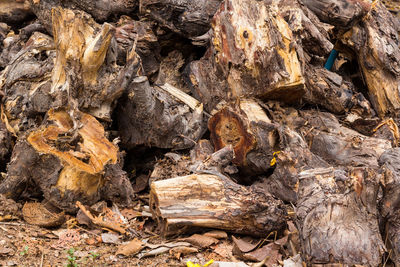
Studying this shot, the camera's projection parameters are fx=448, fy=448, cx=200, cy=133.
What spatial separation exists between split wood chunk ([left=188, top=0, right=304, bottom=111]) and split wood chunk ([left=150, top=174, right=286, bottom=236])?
1348 mm

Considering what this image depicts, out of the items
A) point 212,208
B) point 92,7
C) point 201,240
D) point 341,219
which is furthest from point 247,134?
point 92,7

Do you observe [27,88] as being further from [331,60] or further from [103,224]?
[331,60]

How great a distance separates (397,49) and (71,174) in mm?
4290

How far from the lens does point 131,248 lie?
3.42 metres

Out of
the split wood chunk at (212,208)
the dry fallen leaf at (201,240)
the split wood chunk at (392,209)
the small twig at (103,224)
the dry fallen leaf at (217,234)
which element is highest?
the split wood chunk at (392,209)

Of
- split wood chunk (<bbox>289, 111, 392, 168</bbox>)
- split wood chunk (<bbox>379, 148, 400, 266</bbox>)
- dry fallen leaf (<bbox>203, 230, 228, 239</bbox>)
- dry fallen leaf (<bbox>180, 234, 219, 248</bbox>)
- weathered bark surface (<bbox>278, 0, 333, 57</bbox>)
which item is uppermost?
weathered bark surface (<bbox>278, 0, 333, 57</bbox>)

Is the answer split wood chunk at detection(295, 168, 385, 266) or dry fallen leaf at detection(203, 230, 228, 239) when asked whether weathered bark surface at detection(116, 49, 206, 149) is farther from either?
split wood chunk at detection(295, 168, 385, 266)

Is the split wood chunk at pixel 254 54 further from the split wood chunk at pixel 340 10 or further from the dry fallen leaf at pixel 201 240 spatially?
the dry fallen leaf at pixel 201 240

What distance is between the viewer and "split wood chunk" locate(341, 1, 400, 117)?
217 inches

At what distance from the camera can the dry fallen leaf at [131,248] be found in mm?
3373

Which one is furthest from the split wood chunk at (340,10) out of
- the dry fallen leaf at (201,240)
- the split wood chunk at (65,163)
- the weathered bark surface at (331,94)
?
the dry fallen leaf at (201,240)

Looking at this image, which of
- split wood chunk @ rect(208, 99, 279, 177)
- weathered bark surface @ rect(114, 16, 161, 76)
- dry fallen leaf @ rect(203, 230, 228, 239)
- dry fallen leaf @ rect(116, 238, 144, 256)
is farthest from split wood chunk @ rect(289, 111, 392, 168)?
dry fallen leaf @ rect(116, 238, 144, 256)

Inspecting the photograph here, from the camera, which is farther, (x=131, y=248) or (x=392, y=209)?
(x=131, y=248)

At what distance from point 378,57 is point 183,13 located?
8.02ft
